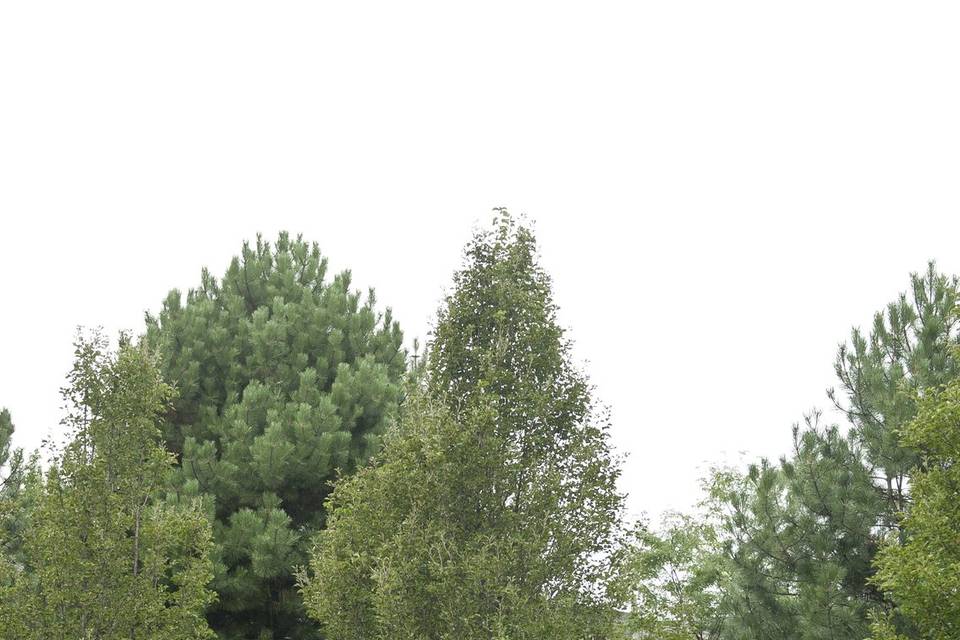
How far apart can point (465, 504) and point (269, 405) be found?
11.0 meters

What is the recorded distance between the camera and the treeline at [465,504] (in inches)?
436

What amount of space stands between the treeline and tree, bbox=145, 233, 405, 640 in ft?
0.24

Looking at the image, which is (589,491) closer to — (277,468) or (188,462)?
(277,468)

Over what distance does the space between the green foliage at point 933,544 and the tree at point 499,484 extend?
4258mm

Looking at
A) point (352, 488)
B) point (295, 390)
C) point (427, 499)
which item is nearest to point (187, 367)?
point (295, 390)

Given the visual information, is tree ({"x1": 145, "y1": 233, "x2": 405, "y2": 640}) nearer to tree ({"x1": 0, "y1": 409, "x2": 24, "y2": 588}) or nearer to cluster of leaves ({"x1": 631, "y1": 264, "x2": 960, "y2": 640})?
tree ({"x1": 0, "y1": 409, "x2": 24, "y2": 588})

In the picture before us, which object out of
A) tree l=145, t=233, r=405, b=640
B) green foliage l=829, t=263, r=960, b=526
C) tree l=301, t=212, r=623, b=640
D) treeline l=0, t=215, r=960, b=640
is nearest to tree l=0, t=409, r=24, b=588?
treeline l=0, t=215, r=960, b=640

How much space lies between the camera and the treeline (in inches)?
436

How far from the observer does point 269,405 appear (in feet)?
69.6

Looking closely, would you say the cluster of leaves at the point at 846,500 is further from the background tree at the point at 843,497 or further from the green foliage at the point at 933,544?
the green foliage at the point at 933,544

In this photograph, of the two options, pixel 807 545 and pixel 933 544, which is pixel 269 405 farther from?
pixel 933 544

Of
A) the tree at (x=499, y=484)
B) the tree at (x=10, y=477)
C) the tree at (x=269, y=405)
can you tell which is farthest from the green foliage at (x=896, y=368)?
the tree at (x=10, y=477)

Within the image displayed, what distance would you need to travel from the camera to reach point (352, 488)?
16.3 m

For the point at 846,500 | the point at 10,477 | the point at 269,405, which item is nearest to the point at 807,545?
the point at 846,500
